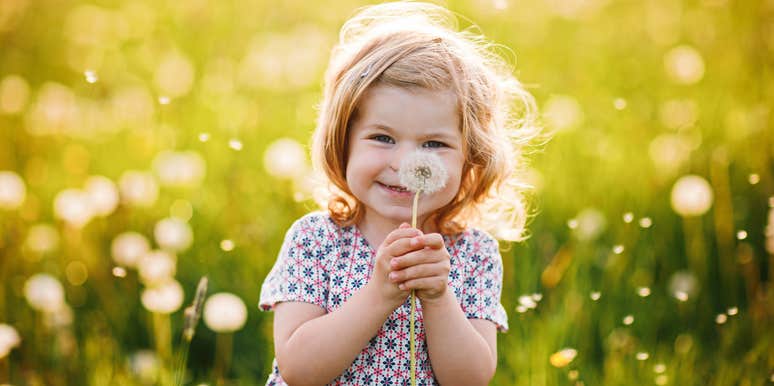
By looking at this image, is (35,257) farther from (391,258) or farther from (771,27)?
(771,27)

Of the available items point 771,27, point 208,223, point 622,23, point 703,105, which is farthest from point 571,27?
point 208,223

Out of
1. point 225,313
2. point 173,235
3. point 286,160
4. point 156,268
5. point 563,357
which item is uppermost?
point 286,160

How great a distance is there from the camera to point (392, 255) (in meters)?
1.51

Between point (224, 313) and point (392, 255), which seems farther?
point (224, 313)

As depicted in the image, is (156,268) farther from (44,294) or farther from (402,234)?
(402,234)

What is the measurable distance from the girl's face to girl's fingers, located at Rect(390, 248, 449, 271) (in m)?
0.15

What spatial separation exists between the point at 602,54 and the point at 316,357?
10.1 ft

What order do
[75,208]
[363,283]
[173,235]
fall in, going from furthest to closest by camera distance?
[75,208]
[173,235]
[363,283]

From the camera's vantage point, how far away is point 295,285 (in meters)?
1.73

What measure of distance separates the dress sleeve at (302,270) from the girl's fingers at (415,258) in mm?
276

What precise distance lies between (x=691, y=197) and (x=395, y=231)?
135cm

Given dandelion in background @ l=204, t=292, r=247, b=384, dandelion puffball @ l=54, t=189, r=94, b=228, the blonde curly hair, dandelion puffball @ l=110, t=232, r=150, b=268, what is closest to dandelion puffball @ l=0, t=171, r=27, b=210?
dandelion puffball @ l=54, t=189, r=94, b=228

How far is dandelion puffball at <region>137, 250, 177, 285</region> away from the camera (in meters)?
2.28

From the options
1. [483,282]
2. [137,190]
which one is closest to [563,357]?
[483,282]
